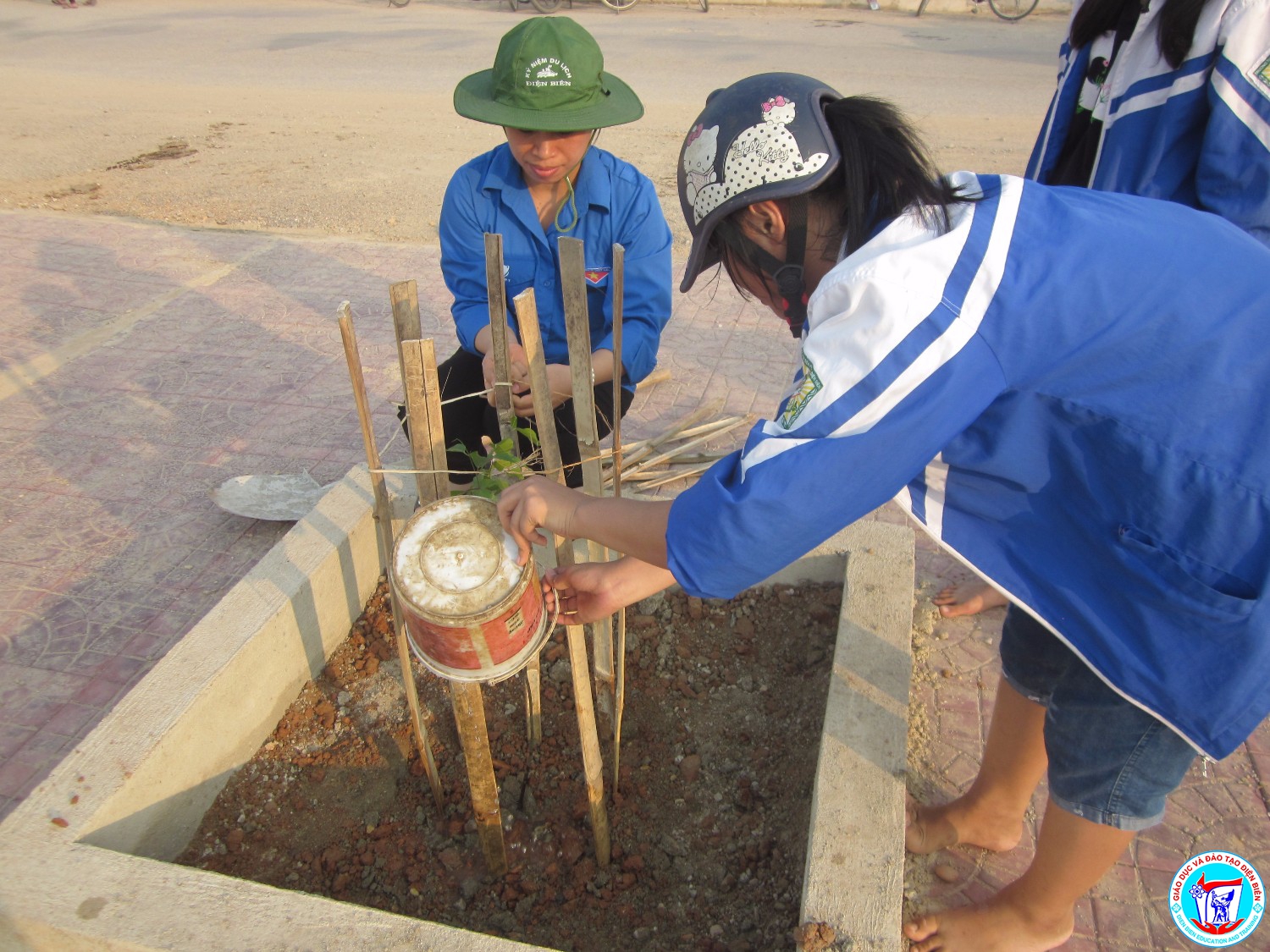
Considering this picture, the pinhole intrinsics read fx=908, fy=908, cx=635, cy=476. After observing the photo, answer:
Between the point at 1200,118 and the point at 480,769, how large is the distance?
2207 mm

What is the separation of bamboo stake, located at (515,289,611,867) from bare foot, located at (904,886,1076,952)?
2.48 feet

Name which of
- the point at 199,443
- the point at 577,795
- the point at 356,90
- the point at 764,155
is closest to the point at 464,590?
the point at 764,155

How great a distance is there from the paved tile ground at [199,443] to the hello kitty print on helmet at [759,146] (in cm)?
175

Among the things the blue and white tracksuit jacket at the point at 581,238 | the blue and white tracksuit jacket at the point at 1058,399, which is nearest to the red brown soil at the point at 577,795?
the blue and white tracksuit jacket at the point at 581,238

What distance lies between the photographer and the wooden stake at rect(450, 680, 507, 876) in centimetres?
193

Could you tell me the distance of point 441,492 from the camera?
2029 mm

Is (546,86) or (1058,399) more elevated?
(546,86)

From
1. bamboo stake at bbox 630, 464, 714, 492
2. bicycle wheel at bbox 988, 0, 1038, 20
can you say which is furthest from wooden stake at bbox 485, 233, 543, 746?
bicycle wheel at bbox 988, 0, 1038, 20

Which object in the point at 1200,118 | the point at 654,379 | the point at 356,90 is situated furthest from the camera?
the point at 356,90

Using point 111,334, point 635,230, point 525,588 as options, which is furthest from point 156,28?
point 525,588

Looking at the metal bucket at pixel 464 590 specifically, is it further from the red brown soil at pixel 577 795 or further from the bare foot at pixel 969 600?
the bare foot at pixel 969 600

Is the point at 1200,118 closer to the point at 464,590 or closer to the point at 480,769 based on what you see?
the point at 464,590

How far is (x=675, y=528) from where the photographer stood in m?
1.38

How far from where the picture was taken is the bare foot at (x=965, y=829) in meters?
2.25
